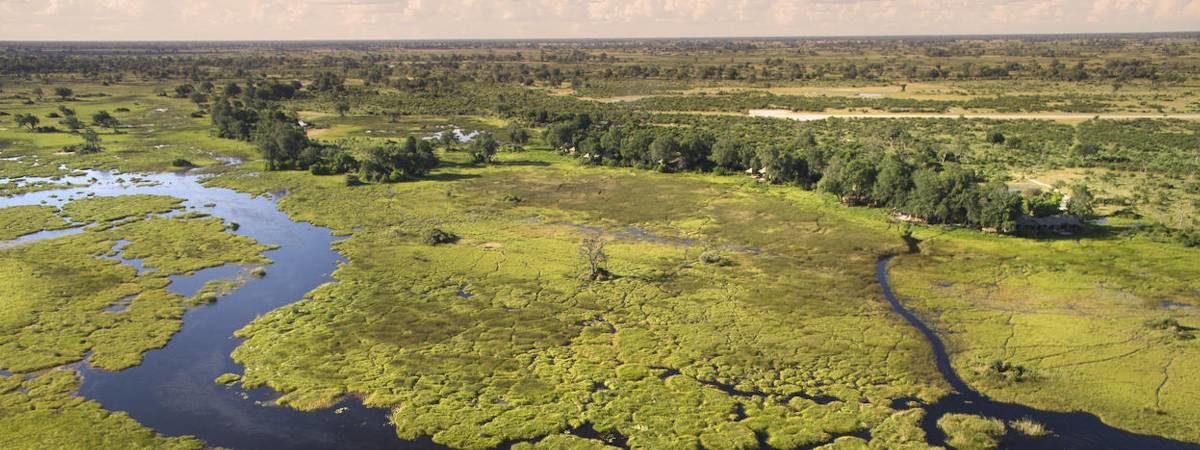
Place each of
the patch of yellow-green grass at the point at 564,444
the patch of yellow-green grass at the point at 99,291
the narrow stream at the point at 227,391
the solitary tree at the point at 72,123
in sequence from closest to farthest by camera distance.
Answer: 1. the patch of yellow-green grass at the point at 564,444
2. the narrow stream at the point at 227,391
3. the patch of yellow-green grass at the point at 99,291
4. the solitary tree at the point at 72,123

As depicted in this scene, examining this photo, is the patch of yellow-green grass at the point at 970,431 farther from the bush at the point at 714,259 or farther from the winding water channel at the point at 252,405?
the bush at the point at 714,259

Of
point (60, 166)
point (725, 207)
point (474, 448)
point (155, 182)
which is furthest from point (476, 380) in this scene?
point (60, 166)

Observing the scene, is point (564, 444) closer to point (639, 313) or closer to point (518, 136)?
point (639, 313)

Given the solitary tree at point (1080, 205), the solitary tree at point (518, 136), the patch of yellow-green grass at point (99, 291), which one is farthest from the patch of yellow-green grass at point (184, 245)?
the solitary tree at point (1080, 205)

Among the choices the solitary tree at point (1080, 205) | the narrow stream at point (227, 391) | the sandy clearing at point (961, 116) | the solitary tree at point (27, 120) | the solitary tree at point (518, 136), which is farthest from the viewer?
the sandy clearing at point (961, 116)

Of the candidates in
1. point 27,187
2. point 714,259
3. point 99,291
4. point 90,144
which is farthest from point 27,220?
point 714,259

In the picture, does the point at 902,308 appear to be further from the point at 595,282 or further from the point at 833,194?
the point at 833,194

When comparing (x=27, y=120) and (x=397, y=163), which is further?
(x=27, y=120)
